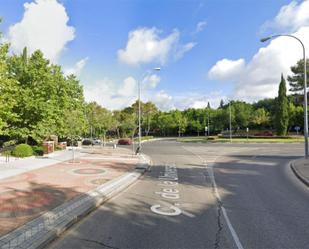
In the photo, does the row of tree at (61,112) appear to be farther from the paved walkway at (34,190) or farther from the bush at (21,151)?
the paved walkway at (34,190)

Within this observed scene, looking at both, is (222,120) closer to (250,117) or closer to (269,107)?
(250,117)

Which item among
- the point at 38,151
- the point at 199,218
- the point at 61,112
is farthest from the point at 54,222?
the point at 61,112

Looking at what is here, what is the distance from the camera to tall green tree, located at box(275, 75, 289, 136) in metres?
65.2

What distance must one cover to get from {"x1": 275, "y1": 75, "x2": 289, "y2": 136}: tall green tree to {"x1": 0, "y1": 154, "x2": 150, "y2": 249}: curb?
198ft

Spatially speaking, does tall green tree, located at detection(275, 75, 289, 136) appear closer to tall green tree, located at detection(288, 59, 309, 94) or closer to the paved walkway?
tall green tree, located at detection(288, 59, 309, 94)

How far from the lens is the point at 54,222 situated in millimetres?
7188

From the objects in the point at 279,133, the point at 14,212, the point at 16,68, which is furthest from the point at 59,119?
the point at 279,133

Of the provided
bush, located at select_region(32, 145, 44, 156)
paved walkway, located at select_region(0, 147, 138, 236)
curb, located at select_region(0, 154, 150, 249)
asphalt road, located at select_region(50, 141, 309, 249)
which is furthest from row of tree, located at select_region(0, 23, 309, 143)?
asphalt road, located at select_region(50, 141, 309, 249)

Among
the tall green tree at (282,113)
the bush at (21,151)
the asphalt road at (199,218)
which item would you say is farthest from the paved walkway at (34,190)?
the tall green tree at (282,113)

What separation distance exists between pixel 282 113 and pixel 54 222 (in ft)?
213

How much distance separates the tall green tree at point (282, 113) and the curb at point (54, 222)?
60485 millimetres

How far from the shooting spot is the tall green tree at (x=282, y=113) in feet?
214

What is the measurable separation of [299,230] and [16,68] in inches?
1204

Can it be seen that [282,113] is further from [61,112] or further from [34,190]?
[34,190]
